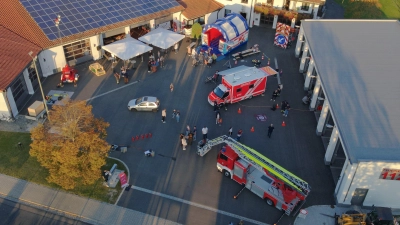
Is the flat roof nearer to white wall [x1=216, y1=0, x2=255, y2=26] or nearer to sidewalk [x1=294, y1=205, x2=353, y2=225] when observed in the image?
sidewalk [x1=294, y1=205, x2=353, y2=225]

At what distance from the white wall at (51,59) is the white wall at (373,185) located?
28.7 m

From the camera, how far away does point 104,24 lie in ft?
130

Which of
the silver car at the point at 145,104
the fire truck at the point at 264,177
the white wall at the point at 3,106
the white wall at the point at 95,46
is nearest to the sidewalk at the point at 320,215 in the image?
the fire truck at the point at 264,177

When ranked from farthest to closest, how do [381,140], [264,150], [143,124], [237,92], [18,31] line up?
[18,31]
[237,92]
[143,124]
[264,150]
[381,140]

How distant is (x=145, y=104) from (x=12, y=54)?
12933 millimetres

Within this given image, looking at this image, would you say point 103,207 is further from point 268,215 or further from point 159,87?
point 159,87

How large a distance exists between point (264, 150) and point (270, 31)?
76.9ft

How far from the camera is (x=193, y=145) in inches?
1165

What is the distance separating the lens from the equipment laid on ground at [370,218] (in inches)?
886

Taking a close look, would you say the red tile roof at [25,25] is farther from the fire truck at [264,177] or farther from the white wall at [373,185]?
the white wall at [373,185]

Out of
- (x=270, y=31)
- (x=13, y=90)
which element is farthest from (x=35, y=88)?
(x=270, y=31)

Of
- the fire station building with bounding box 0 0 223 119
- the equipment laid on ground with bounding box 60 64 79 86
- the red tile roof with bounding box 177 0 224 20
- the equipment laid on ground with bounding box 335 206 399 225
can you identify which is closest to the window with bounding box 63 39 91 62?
the fire station building with bounding box 0 0 223 119

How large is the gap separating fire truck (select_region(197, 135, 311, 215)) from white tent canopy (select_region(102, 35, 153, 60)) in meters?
16.1

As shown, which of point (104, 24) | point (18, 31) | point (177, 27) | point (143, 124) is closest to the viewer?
point (143, 124)
